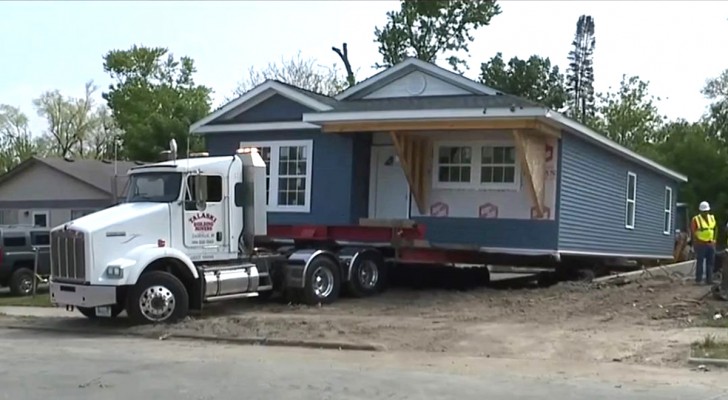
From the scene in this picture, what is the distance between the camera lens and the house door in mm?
23812

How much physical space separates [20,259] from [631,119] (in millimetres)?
48648

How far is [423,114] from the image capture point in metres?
21.2

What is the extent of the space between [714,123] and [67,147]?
50.0 m

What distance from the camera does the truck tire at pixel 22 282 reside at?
2672 cm

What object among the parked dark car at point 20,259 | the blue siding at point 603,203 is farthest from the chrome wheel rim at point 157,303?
the parked dark car at point 20,259

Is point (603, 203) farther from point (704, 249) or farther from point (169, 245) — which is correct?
point (169, 245)

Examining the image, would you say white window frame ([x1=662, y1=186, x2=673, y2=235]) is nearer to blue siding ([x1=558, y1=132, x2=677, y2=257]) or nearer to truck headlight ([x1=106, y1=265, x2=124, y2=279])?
blue siding ([x1=558, y1=132, x2=677, y2=257])

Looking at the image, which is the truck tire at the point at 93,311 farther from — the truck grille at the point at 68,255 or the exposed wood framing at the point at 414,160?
the exposed wood framing at the point at 414,160

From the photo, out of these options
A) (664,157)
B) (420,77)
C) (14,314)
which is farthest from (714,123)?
(14,314)

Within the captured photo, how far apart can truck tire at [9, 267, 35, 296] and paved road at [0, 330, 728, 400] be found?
12.2m

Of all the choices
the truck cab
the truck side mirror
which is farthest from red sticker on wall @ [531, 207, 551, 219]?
the truck side mirror

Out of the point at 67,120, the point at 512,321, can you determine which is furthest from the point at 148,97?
the point at 512,321

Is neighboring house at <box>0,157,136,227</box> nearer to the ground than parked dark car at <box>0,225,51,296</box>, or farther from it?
farther from it

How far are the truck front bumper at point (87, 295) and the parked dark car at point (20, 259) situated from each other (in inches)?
379
